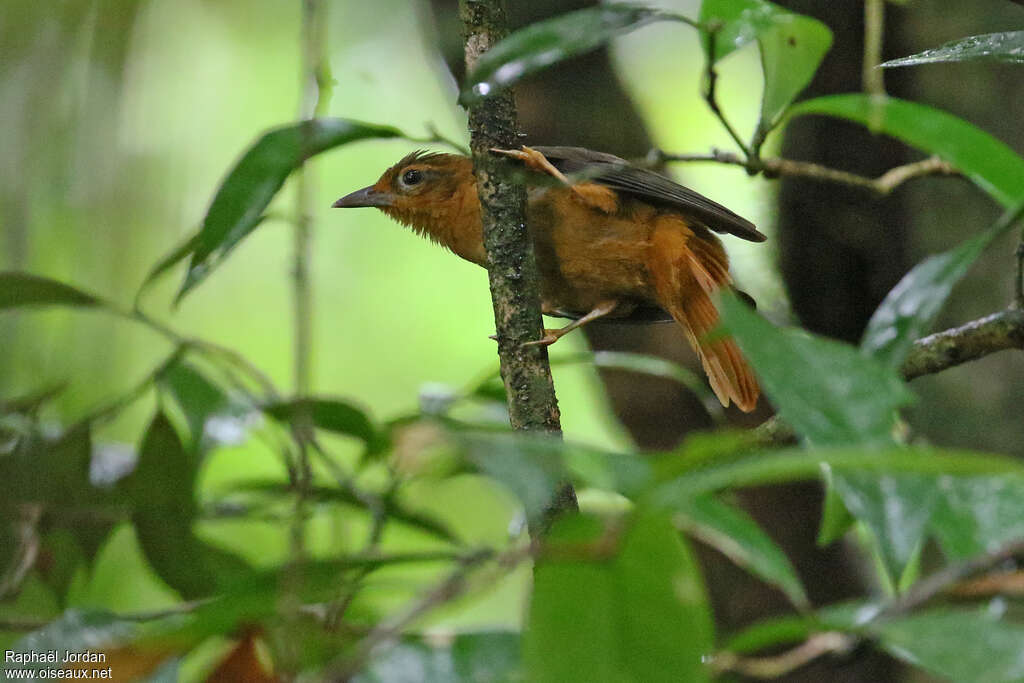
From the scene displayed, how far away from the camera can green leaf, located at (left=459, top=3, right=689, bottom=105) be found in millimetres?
1272

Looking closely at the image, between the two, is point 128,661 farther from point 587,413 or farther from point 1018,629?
point 587,413

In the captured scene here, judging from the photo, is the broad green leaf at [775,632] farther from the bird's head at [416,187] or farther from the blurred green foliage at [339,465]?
the bird's head at [416,187]

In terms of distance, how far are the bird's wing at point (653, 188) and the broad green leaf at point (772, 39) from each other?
101cm

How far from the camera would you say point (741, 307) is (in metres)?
0.92

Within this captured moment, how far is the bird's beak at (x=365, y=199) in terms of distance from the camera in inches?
131

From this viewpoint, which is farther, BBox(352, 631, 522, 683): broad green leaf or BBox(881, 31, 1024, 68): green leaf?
BBox(881, 31, 1024, 68): green leaf

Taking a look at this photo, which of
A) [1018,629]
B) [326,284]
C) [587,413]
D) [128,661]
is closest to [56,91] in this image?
[128,661]

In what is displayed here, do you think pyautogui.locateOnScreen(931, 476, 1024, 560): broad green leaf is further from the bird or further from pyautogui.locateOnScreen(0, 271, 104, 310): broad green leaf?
the bird

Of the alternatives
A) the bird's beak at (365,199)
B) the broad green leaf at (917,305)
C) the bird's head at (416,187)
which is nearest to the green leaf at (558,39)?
the broad green leaf at (917,305)

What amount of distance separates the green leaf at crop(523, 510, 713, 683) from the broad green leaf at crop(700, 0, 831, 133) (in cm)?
100

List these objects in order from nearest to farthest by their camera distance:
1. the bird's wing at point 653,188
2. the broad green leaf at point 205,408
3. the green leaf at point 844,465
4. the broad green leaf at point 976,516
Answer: the green leaf at point 844,465
the broad green leaf at point 976,516
the broad green leaf at point 205,408
the bird's wing at point 653,188

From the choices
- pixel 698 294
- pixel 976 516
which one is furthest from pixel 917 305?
pixel 698 294

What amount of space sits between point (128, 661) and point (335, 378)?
18.1 ft

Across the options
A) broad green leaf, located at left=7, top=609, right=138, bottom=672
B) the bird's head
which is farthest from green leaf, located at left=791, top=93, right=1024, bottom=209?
the bird's head
